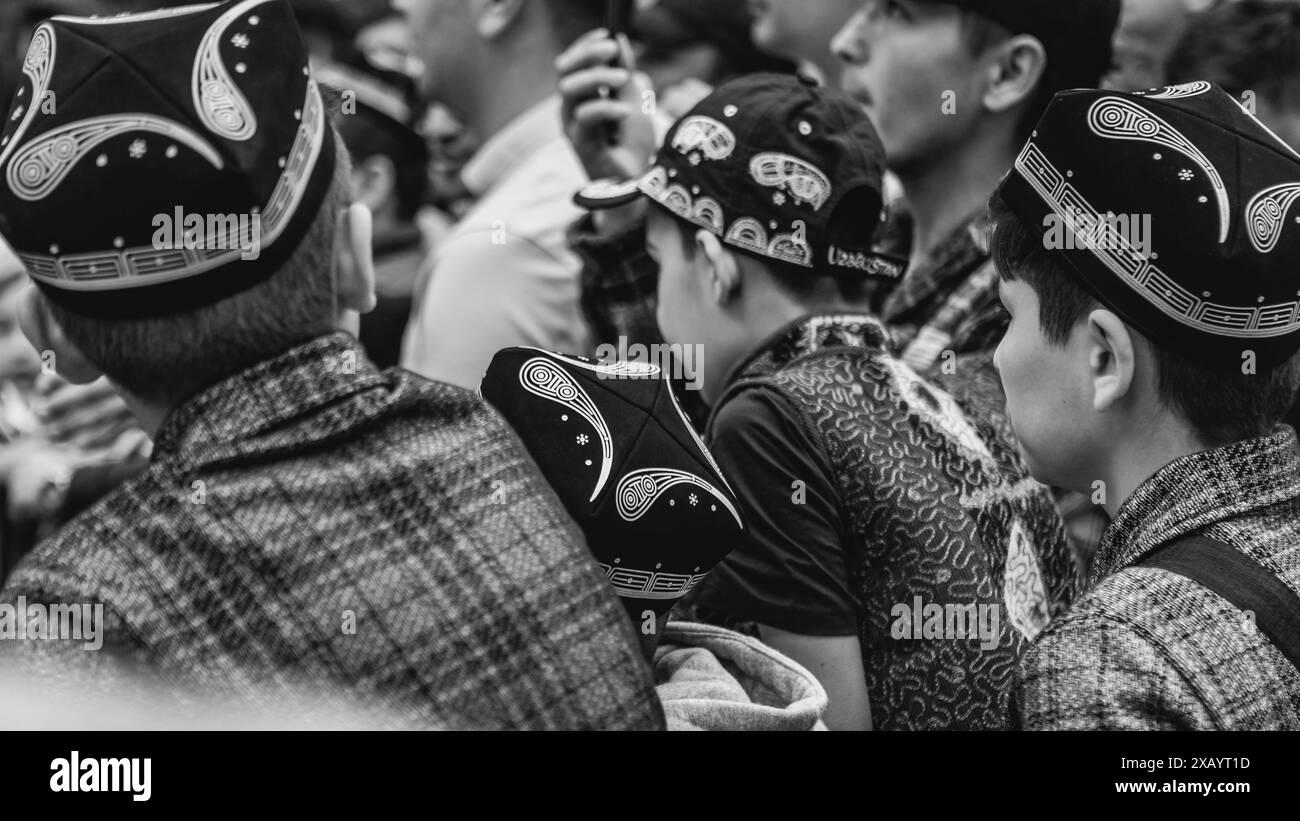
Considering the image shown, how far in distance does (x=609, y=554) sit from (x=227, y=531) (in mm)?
490

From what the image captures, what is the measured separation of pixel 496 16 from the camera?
14.1 feet

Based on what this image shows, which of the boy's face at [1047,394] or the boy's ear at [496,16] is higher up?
the boy's ear at [496,16]

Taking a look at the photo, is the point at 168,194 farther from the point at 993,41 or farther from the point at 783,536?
the point at 993,41

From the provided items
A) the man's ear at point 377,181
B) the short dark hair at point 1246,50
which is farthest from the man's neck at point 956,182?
the man's ear at point 377,181

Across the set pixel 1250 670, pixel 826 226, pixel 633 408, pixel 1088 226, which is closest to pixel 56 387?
pixel 826 226

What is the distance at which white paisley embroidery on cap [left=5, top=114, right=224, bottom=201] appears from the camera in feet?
5.64

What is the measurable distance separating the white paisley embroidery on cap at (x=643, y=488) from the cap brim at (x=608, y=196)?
1148 mm

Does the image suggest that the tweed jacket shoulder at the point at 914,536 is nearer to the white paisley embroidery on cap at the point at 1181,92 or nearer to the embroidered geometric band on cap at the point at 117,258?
the white paisley embroidery on cap at the point at 1181,92

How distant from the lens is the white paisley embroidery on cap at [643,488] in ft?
6.33

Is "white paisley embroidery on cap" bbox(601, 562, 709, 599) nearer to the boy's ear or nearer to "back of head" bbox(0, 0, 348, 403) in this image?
"back of head" bbox(0, 0, 348, 403)

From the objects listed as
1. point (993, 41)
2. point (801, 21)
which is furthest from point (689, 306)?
point (801, 21)

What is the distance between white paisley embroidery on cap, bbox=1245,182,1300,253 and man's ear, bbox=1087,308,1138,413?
206 millimetres

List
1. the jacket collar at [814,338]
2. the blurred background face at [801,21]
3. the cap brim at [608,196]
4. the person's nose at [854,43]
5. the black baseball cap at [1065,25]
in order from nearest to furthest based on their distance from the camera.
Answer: the jacket collar at [814,338] → the cap brim at [608,196] → the black baseball cap at [1065,25] → the person's nose at [854,43] → the blurred background face at [801,21]

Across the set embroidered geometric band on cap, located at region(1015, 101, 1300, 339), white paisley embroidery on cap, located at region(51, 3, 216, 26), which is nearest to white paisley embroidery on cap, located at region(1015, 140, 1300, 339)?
embroidered geometric band on cap, located at region(1015, 101, 1300, 339)
